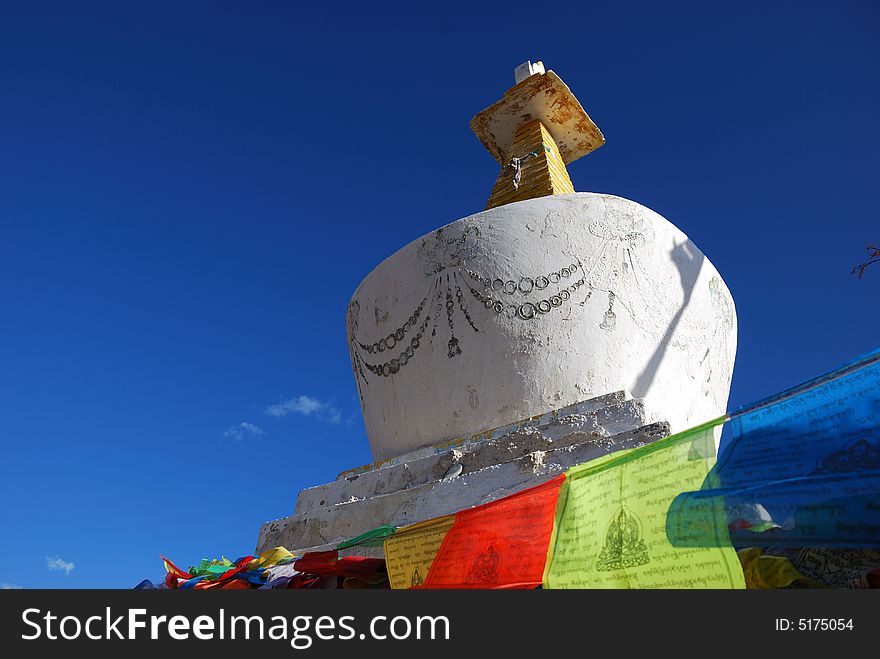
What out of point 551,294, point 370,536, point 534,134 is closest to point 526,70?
point 534,134

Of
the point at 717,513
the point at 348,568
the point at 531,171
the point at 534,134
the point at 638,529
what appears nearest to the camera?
the point at 717,513

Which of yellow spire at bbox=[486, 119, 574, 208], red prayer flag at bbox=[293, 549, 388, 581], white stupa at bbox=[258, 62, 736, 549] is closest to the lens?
red prayer flag at bbox=[293, 549, 388, 581]

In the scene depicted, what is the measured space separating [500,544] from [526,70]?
5.53 metres

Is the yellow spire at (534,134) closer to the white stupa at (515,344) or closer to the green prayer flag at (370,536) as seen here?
the white stupa at (515,344)

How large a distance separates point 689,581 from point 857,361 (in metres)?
0.59

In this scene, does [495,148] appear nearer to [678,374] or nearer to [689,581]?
[678,374]

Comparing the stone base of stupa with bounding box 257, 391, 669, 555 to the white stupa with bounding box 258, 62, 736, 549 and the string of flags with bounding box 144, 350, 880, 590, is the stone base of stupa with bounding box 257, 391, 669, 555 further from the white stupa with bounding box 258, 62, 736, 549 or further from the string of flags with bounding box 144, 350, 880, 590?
the string of flags with bounding box 144, 350, 880, 590

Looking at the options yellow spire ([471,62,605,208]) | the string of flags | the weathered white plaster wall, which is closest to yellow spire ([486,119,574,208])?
yellow spire ([471,62,605,208])

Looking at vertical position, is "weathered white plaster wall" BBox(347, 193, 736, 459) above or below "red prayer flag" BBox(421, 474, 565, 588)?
above

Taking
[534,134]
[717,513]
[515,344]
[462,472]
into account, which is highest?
[534,134]

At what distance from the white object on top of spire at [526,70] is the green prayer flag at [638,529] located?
213 inches

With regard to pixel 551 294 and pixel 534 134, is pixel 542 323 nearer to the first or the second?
pixel 551 294

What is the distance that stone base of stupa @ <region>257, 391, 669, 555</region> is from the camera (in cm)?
309

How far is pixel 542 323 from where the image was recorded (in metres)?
4.04
